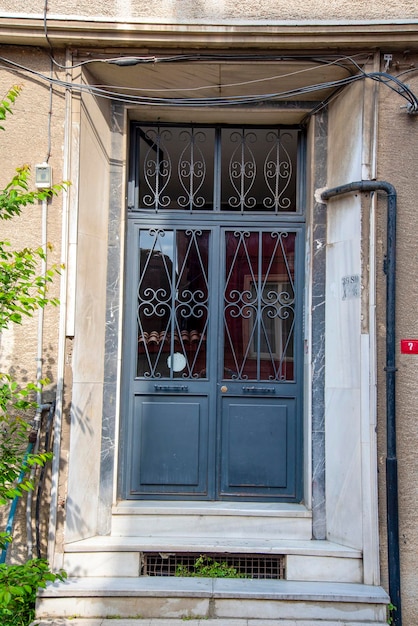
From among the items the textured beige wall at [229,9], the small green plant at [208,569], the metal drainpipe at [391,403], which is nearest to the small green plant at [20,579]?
the small green plant at [208,569]

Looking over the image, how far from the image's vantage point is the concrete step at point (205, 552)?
13.8 feet

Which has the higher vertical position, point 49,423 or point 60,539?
point 49,423

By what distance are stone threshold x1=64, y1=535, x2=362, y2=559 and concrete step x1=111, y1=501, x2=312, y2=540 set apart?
119mm

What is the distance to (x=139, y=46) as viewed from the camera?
14.6 ft

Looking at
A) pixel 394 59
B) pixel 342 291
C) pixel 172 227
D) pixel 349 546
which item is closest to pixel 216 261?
pixel 172 227

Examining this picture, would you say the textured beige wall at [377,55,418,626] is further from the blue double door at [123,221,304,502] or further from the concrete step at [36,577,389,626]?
the blue double door at [123,221,304,502]

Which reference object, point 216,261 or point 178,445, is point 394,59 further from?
point 178,445

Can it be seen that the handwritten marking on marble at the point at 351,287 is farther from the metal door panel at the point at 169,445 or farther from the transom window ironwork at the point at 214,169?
the metal door panel at the point at 169,445

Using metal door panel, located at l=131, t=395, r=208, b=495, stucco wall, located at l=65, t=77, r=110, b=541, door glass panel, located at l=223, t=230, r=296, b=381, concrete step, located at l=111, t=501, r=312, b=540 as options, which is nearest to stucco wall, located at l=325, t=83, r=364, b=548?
concrete step, located at l=111, t=501, r=312, b=540

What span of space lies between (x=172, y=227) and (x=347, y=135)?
67.2 inches

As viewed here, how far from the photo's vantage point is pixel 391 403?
13.8 feet

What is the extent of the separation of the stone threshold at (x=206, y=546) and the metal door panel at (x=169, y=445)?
1.72 ft

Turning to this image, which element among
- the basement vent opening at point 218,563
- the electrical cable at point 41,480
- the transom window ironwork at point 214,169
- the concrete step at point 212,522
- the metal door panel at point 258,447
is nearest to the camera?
the electrical cable at point 41,480

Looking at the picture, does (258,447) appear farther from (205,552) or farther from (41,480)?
(41,480)
